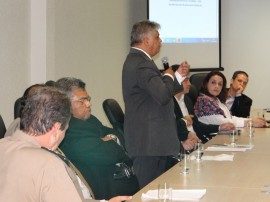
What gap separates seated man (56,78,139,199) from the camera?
331 cm

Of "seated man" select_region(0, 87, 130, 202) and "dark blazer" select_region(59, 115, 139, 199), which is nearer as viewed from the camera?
"seated man" select_region(0, 87, 130, 202)

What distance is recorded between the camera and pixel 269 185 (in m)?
2.86

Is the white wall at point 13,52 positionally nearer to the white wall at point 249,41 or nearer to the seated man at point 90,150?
the seated man at point 90,150

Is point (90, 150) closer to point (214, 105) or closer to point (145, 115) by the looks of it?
point (145, 115)

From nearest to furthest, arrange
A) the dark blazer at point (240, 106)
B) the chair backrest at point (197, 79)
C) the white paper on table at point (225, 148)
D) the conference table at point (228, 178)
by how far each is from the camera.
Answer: the conference table at point (228, 178) < the white paper on table at point (225, 148) < the dark blazer at point (240, 106) < the chair backrest at point (197, 79)

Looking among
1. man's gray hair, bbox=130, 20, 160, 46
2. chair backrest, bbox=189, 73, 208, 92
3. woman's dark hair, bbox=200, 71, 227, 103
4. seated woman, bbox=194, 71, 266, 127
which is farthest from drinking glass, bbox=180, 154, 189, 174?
chair backrest, bbox=189, 73, 208, 92

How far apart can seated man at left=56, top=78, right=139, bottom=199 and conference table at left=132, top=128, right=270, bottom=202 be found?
17.6 inches

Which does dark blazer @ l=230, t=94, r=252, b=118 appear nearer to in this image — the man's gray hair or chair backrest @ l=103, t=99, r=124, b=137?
chair backrest @ l=103, t=99, r=124, b=137

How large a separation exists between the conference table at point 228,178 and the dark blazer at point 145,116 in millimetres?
321

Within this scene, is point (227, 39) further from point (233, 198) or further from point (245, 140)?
point (233, 198)

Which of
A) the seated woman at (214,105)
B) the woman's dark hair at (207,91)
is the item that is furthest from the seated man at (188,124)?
the woman's dark hair at (207,91)

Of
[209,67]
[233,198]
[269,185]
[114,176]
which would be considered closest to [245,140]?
[114,176]

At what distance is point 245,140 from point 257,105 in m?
4.11

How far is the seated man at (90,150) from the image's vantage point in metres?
3.31
